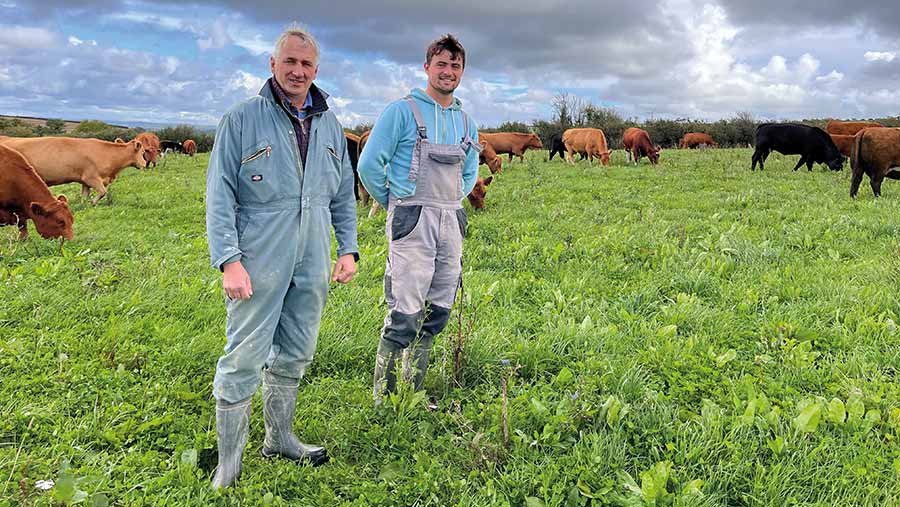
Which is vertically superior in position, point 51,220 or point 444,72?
point 444,72

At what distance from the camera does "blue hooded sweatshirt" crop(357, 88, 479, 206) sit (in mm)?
3275

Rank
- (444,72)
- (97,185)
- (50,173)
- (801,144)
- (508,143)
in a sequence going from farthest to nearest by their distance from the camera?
1. (508,143)
2. (801,144)
3. (97,185)
4. (50,173)
5. (444,72)

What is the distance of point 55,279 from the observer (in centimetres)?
582

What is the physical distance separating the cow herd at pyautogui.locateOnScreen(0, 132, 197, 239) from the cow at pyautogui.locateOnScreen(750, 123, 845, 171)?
1840 centimetres

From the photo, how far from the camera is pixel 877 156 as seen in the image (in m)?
11.8

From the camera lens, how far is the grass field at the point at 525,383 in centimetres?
284

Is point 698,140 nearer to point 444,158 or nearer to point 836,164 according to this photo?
point 836,164

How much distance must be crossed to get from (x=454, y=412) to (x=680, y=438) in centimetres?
135

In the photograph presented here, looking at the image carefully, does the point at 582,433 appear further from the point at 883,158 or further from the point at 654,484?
the point at 883,158

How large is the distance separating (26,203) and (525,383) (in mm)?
7819

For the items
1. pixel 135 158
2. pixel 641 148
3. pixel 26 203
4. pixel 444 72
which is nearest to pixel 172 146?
pixel 135 158

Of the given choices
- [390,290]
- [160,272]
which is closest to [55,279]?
[160,272]

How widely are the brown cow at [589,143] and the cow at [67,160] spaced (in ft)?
52.5

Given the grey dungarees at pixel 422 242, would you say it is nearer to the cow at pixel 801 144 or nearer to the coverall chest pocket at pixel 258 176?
the coverall chest pocket at pixel 258 176
